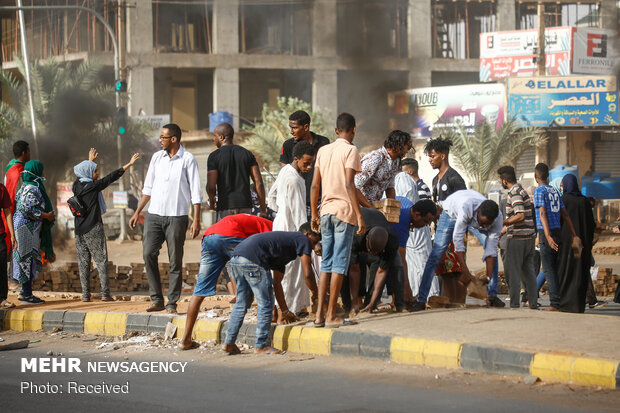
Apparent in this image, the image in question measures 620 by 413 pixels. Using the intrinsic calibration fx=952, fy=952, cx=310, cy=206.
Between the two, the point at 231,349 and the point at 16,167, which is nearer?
the point at 231,349

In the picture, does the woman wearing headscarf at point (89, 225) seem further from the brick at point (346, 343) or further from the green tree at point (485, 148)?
the green tree at point (485, 148)

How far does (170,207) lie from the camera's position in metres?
9.71

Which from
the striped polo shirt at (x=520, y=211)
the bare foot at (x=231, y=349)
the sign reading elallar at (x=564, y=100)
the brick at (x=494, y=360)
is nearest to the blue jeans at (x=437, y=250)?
the striped polo shirt at (x=520, y=211)

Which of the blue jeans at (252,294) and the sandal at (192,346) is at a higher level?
the blue jeans at (252,294)

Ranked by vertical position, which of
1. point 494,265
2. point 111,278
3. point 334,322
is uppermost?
point 494,265

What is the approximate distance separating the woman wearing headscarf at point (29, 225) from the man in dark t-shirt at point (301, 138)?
3.27 m

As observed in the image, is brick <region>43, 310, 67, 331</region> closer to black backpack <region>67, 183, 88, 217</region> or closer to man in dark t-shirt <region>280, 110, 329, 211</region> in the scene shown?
black backpack <region>67, 183, 88, 217</region>

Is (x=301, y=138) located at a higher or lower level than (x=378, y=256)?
higher

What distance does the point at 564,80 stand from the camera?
34.6 metres

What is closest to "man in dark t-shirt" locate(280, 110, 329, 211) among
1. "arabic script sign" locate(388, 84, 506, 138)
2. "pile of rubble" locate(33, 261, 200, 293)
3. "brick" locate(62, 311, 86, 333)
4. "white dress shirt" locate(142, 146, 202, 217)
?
"white dress shirt" locate(142, 146, 202, 217)

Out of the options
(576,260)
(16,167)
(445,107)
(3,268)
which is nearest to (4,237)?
(3,268)

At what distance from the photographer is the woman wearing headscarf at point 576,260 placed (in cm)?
Result: 1074

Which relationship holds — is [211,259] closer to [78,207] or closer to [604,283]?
[78,207]

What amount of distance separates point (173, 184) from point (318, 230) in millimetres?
2153
